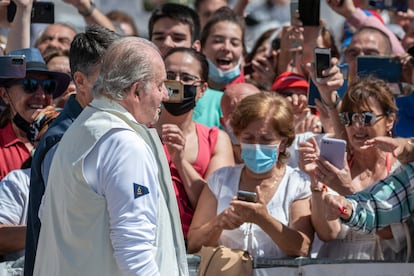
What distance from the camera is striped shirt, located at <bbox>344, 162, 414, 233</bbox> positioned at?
5145 mm

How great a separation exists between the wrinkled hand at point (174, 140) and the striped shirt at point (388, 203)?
42.4 inches

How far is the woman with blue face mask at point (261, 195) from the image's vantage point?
17.5 feet

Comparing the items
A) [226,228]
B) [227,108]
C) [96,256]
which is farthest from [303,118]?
[96,256]

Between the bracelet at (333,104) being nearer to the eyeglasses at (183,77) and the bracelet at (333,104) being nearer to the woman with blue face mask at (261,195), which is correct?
the woman with blue face mask at (261,195)

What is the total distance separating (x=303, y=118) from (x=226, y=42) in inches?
49.5

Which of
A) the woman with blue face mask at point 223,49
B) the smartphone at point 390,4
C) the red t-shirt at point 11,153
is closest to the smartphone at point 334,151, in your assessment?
the red t-shirt at point 11,153

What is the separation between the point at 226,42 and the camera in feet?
25.4

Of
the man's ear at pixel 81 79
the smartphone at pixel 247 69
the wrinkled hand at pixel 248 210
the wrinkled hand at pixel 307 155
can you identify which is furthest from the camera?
the smartphone at pixel 247 69

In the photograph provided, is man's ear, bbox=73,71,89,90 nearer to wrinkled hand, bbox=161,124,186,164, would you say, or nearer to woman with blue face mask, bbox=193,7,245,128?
wrinkled hand, bbox=161,124,186,164

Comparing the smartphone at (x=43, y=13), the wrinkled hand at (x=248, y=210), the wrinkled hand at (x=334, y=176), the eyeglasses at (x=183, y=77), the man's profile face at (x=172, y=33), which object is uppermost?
the smartphone at (x=43, y=13)

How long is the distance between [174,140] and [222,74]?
2.03 meters

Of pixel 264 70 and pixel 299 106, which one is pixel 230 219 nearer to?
pixel 299 106

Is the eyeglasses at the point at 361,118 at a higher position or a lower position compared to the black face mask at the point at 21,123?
higher

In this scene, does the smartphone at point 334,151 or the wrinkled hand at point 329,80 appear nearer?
the smartphone at point 334,151
